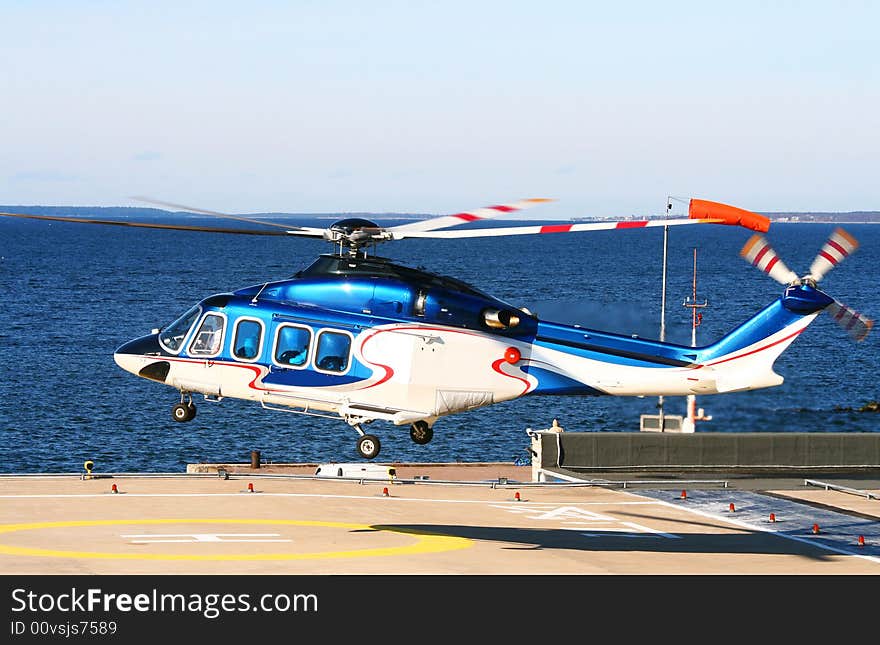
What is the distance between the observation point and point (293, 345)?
28625 mm

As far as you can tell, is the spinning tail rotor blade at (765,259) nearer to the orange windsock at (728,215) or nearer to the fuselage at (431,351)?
the fuselage at (431,351)

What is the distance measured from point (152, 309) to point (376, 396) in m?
133

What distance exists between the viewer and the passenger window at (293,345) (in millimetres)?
28531

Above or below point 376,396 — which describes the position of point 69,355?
above

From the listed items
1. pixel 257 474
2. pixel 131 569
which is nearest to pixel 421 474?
pixel 257 474

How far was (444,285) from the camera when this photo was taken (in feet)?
92.0

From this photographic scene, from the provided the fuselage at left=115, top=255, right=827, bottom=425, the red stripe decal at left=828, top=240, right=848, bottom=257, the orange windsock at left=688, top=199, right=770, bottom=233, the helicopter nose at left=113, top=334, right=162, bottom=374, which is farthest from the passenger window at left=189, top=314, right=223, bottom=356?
the red stripe decal at left=828, top=240, right=848, bottom=257

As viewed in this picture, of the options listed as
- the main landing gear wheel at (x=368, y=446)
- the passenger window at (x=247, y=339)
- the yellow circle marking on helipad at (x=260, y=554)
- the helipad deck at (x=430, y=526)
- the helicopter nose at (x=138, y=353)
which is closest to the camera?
the main landing gear wheel at (x=368, y=446)

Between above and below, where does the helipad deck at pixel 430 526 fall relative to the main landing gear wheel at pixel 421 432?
below

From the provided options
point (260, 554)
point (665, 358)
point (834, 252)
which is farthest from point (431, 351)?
point (260, 554)

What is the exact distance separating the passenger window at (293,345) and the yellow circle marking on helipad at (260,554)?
1541 centimetres

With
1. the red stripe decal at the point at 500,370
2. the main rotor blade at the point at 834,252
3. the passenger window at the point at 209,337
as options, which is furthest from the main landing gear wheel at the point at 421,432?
the main rotor blade at the point at 834,252

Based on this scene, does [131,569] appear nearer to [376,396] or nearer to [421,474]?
[376,396]

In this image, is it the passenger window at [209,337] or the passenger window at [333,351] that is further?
the passenger window at [209,337]
